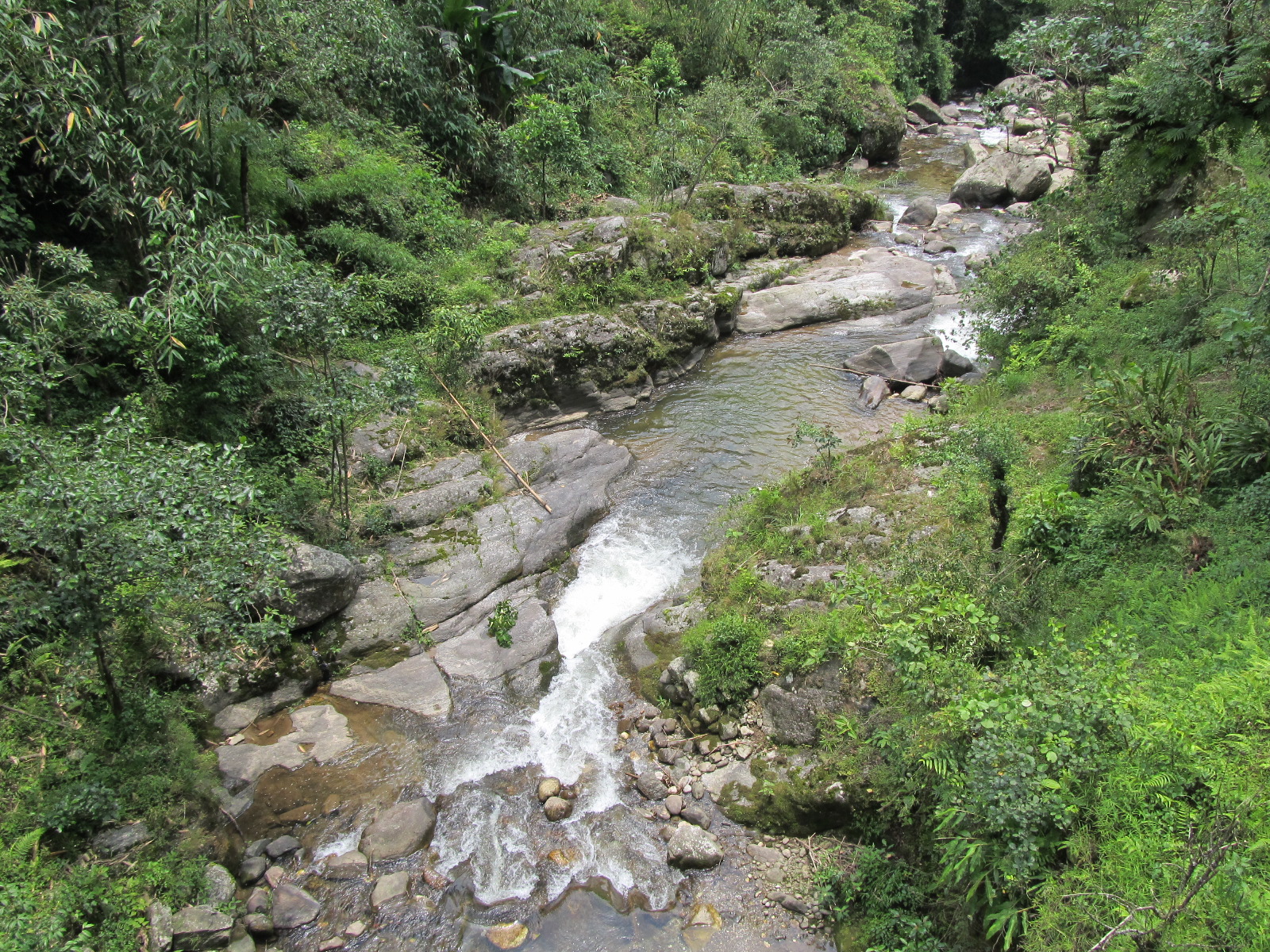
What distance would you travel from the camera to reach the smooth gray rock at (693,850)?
22.5 feet

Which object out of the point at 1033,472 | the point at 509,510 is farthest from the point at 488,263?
the point at 1033,472

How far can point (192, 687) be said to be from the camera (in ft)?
26.1

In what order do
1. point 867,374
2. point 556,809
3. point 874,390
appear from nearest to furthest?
point 556,809
point 874,390
point 867,374

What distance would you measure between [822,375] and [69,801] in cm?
1592

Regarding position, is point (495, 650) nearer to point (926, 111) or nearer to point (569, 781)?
Result: point (569, 781)

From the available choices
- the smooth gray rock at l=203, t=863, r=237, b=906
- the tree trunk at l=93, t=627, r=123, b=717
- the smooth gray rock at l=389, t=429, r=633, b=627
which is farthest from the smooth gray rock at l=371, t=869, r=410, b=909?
the smooth gray rock at l=389, t=429, r=633, b=627

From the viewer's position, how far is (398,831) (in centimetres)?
727

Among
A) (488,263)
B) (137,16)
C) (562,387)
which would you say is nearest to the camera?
(137,16)

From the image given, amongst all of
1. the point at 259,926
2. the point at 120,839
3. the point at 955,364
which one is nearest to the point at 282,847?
the point at 259,926

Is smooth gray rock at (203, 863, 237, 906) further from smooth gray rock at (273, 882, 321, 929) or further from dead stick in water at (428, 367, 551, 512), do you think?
dead stick in water at (428, 367, 551, 512)

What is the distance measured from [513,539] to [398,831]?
495cm

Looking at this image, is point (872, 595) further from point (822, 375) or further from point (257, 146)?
point (257, 146)

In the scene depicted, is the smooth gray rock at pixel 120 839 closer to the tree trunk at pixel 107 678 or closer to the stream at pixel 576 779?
the tree trunk at pixel 107 678

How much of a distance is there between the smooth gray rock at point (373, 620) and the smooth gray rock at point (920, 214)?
24.6m
